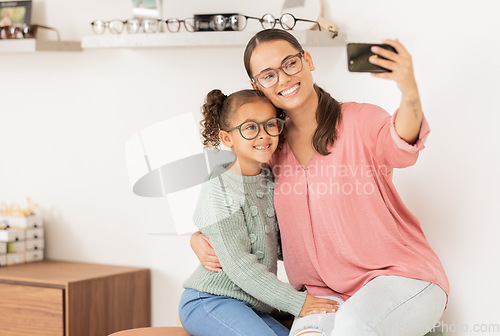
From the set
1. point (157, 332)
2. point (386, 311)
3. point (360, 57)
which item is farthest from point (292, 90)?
→ point (157, 332)

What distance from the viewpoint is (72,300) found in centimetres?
236

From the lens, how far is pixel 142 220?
8.73 ft

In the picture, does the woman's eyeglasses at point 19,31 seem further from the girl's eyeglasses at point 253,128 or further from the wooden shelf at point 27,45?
the girl's eyeglasses at point 253,128

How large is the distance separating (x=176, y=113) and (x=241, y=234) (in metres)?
0.92

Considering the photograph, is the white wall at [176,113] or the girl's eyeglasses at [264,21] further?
the girl's eyeglasses at [264,21]

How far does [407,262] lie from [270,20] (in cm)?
96

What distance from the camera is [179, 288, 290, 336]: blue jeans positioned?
1.67m

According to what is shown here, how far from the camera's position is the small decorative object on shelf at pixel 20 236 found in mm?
2666

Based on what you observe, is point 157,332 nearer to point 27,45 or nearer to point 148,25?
point 148,25

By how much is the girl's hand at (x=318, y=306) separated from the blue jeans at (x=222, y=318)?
0.34 ft

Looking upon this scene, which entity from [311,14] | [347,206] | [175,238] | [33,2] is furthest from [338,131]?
[33,2]

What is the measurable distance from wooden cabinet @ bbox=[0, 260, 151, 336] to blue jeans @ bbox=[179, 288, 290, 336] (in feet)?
A: 2.36

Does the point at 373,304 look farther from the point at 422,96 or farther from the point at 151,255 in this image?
the point at 151,255

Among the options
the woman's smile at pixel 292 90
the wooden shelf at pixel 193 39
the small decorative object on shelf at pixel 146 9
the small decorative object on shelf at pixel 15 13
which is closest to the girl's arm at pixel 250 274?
the woman's smile at pixel 292 90
